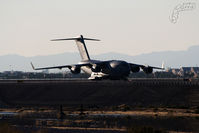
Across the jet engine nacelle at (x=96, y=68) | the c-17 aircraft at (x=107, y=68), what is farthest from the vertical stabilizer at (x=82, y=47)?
the jet engine nacelle at (x=96, y=68)

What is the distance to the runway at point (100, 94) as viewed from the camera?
85.1 m

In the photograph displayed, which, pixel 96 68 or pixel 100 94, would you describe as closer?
pixel 100 94

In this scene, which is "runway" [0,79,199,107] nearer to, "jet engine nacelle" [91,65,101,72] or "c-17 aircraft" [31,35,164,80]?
"c-17 aircraft" [31,35,164,80]

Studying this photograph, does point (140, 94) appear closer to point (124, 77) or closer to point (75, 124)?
point (124, 77)

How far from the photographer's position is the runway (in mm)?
85144

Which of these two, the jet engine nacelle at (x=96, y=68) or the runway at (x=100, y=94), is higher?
the jet engine nacelle at (x=96, y=68)

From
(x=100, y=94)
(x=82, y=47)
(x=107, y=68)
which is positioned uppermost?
(x=82, y=47)

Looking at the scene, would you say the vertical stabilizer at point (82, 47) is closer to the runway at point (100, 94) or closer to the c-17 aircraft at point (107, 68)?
the c-17 aircraft at point (107, 68)

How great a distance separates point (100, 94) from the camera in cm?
9281

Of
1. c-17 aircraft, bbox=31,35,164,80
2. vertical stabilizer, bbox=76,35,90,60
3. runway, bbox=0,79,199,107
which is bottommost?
runway, bbox=0,79,199,107

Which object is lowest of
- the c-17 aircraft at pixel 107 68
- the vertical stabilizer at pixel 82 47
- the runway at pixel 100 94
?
the runway at pixel 100 94

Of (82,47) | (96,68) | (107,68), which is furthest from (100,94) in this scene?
(82,47)

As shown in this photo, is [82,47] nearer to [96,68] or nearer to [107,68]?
[96,68]

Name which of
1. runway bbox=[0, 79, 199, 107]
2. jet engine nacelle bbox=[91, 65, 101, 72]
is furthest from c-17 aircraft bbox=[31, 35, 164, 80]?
runway bbox=[0, 79, 199, 107]
